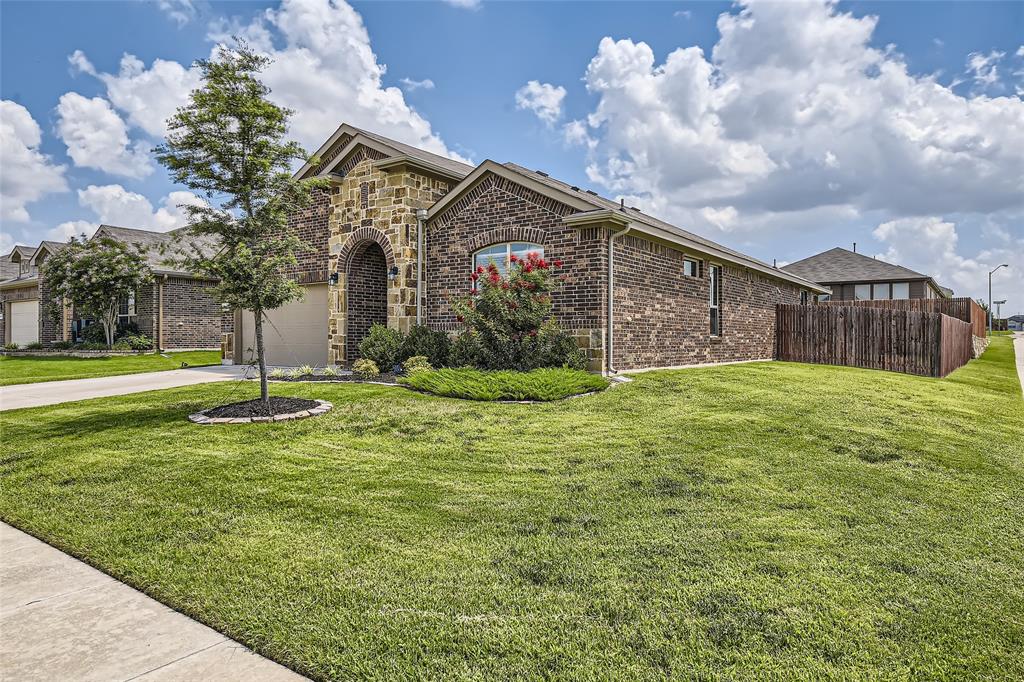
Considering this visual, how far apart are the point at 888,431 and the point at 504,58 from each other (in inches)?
436

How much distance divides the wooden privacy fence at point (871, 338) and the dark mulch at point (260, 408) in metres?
16.6

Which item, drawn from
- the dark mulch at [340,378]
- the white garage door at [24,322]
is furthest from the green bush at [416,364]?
the white garage door at [24,322]

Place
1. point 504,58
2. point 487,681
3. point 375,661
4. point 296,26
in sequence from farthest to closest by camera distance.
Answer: point 504,58
point 296,26
point 375,661
point 487,681

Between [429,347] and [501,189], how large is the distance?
160 inches

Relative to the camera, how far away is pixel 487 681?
7.95ft

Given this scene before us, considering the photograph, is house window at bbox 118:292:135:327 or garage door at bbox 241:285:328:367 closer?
garage door at bbox 241:285:328:367

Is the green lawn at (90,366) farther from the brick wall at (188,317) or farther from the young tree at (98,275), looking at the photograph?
the young tree at (98,275)

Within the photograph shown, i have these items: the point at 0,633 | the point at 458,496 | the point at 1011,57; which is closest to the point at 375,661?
the point at 0,633

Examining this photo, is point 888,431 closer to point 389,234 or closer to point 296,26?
point 389,234

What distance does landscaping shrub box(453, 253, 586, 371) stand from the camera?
1115cm

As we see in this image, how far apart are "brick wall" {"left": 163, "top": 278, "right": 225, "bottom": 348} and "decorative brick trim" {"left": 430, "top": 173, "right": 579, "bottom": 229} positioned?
1522 cm

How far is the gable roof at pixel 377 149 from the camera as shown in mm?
14117

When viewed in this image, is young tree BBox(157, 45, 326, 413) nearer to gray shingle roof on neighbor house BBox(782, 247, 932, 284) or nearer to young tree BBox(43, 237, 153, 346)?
young tree BBox(43, 237, 153, 346)

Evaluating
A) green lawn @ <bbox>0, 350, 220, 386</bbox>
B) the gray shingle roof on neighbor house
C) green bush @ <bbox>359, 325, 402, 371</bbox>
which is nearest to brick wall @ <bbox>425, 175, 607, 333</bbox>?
green bush @ <bbox>359, 325, 402, 371</bbox>
